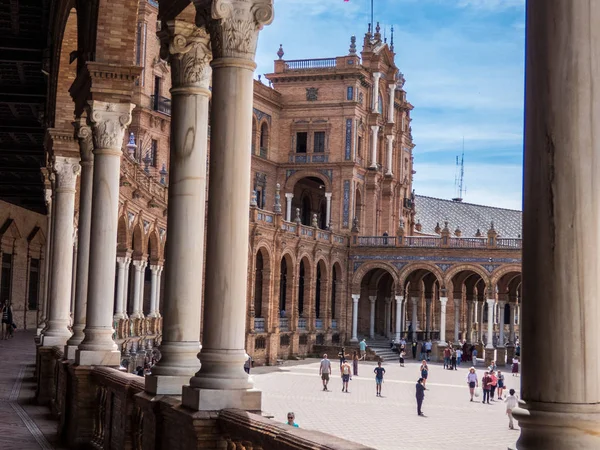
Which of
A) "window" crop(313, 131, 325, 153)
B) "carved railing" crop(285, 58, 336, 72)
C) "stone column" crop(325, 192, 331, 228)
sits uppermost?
"carved railing" crop(285, 58, 336, 72)

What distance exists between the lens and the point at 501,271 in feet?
181

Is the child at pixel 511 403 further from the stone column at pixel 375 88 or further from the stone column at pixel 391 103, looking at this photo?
the stone column at pixel 391 103

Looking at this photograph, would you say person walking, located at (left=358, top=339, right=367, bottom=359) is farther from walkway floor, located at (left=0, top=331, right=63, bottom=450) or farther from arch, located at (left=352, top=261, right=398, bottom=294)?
walkway floor, located at (left=0, top=331, right=63, bottom=450)

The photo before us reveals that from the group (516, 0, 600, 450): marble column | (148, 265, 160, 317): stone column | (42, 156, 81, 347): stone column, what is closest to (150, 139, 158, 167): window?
(148, 265, 160, 317): stone column

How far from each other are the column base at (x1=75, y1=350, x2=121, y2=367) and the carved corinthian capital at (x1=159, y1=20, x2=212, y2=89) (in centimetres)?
410

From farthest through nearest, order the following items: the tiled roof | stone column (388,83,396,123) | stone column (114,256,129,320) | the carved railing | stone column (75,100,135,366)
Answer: the tiled roof, stone column (388,83,396,123), the carved railing, stone column (114,256,129,320), stone column (75,100,135,366)

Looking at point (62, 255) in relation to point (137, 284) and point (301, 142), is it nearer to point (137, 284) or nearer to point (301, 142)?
point (137, 284)

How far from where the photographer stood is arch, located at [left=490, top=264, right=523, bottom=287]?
2175 inches

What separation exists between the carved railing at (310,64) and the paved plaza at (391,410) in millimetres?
20841

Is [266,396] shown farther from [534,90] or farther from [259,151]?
[534,90]

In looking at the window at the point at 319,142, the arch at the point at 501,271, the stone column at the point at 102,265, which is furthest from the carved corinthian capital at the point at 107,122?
the window at the point at 319,142

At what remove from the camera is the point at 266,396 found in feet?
107

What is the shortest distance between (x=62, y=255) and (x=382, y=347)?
43.4 meters

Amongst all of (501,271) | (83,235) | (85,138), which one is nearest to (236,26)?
(83,235)
